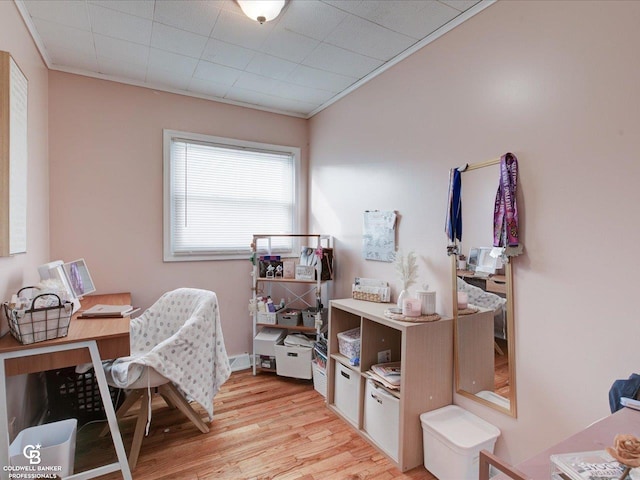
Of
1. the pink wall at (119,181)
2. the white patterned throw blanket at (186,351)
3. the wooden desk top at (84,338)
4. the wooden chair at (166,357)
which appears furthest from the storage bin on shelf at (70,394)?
the pink wall at (119,181)

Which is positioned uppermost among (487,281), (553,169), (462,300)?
(553,169)

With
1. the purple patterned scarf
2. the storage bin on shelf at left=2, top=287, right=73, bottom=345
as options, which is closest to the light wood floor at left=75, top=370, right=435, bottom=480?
the storage bin on shelf at left=2, top=287, right=73, bottom=345

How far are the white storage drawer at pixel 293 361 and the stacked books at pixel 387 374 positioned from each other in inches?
34.3

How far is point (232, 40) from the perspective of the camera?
2.22 m

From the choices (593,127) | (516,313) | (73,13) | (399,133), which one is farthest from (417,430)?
(73,13)

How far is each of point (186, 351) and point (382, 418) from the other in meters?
1.26

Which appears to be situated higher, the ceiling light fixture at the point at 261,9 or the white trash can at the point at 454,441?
the ceiling light fixture at the point at 261,9

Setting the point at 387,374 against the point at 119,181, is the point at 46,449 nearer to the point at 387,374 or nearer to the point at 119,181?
the point at 387,374

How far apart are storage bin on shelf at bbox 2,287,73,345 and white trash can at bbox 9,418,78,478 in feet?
1.84

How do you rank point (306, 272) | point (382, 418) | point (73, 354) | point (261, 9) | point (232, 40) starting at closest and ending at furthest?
point (73, 354) → point (261, 9) → point (382, 418) → point (232, 40) → point (306, 272)

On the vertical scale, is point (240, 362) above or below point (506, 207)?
below

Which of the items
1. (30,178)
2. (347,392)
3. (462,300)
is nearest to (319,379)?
(347,392)

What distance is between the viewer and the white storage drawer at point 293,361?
2.94m

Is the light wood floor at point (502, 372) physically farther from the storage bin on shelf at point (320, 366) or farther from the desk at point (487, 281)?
the storage bin on shelf at point (320, 366)
